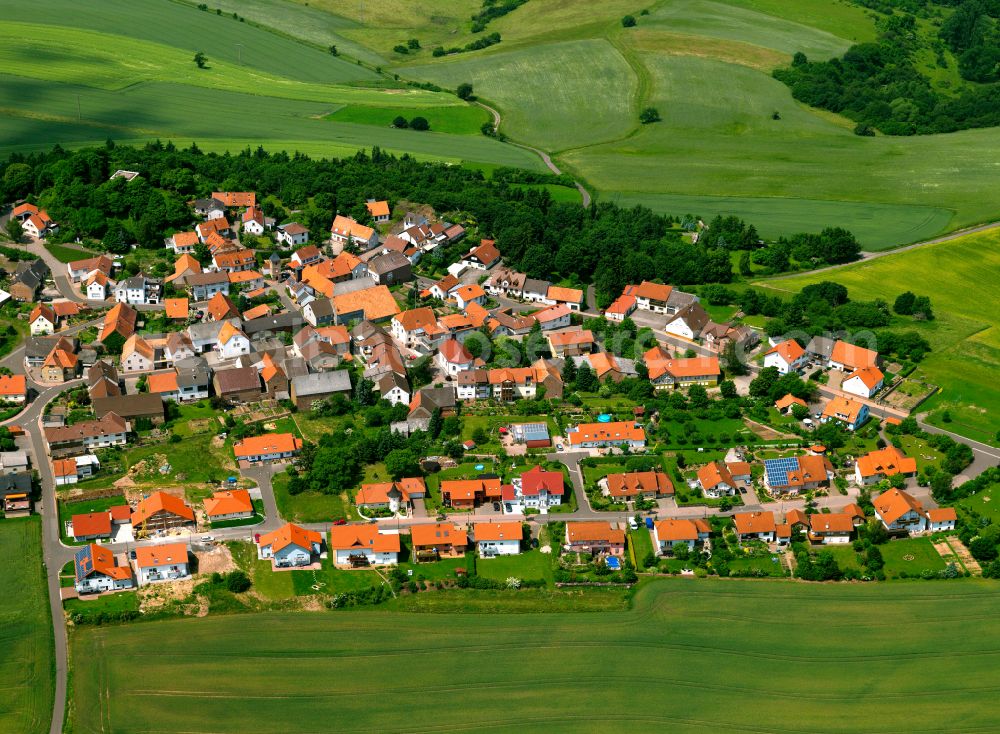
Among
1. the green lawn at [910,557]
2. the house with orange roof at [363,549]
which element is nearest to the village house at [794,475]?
the green lawn at [910,557]

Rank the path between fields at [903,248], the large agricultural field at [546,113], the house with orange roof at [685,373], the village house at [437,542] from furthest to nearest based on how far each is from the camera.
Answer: the large agricultural field at [546,113] → the path between fields at [903,248] → the house with orange roof at [685,373] → the village house at [437,542]

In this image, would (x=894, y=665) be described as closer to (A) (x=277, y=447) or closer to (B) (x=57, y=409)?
(A) (x=277, y=447)

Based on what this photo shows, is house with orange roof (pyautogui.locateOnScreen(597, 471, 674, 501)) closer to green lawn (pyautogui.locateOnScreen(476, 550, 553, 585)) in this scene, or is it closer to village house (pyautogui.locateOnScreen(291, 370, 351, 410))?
green lawn (pyautogui.locateOnScreen(476, 550, 553, 585))

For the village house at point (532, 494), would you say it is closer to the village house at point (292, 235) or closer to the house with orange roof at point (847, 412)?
the house with orange roof at point (847, 412)

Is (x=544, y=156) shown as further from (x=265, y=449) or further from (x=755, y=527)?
(x=755, y=527)

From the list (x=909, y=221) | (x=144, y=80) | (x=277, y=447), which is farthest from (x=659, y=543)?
(x=144, y=80)

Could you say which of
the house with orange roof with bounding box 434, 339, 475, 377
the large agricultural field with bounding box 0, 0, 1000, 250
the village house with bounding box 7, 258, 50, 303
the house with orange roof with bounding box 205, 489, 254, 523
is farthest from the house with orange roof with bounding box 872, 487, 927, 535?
the village house with bounding box 7, 258, 50, 303

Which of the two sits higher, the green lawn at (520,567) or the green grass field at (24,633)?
the green lawn at (520,567)
